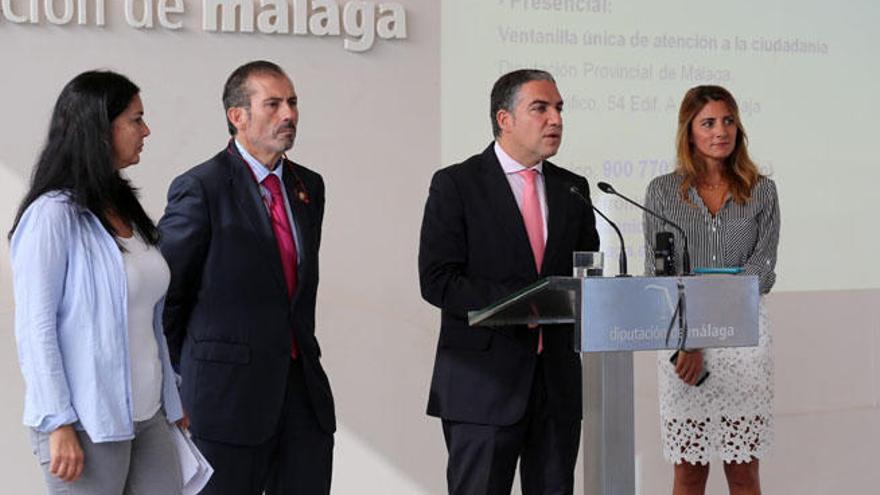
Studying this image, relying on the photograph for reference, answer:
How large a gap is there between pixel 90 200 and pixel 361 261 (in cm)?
245

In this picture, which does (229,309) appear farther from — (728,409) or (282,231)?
(728,409)

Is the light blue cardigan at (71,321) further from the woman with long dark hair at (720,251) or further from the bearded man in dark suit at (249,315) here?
the woman with long dark hair at (720,251)

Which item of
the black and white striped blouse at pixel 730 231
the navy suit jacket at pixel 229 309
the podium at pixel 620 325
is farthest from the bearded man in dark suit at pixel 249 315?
the black and white striped blouse at pixel 730 231

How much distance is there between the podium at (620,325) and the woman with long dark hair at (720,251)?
129 cm

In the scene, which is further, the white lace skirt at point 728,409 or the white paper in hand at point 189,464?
the white lace skirt at point 728,409

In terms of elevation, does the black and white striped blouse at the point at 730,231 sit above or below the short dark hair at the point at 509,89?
below

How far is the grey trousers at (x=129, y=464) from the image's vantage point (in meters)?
3.00

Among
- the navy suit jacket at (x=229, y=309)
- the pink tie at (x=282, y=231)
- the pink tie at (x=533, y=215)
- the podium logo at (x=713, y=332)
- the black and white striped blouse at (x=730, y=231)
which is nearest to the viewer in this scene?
the podium logo at (x=713, y=332)

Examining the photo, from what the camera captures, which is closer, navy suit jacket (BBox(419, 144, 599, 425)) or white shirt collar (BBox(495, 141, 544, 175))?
navy suit jacket (BBox(419, 144, 599, 425))

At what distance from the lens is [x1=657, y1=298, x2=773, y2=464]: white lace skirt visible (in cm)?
462

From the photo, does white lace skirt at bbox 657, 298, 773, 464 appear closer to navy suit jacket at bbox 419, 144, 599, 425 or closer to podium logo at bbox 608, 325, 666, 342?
navy suit jacket at bbox 419, 144, 599, 425

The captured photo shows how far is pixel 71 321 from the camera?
3.05m

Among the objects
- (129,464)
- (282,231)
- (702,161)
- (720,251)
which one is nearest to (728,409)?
(720,251)

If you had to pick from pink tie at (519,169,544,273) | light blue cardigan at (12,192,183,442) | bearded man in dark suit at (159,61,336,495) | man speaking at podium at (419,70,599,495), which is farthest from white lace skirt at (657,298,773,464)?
light blue cardigan at (12,192,183,442)
